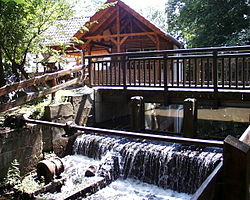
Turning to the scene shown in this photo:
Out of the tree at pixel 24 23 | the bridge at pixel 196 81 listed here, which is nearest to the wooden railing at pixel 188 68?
the bridge at pixel 196 81

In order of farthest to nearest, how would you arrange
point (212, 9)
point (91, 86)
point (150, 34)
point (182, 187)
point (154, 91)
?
1. point (212, 9)
2. point (150, 34)
3. point (91, 86)
4. point (154, 91)
5. point (182, 187)

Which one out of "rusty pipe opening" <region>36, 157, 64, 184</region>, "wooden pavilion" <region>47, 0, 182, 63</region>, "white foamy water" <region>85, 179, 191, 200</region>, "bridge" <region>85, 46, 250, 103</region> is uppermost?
"wooden pavilion" <region>47, 0, 182, 63</region>

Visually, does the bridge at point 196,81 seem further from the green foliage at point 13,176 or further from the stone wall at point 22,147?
the green foliage at point 13,176

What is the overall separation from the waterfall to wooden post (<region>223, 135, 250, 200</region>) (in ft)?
13.1

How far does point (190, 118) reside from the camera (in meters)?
7.05

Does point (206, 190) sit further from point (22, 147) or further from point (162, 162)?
point (22, 147)

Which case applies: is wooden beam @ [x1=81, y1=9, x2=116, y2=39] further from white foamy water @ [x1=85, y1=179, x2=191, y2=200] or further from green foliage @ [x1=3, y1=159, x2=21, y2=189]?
white foamy water @ [x1=85, y1=179, x2=191, y2=200]

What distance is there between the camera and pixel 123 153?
7020 mm

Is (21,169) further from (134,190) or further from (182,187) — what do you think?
(182,187)

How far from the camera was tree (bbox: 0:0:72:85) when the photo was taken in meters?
7.55

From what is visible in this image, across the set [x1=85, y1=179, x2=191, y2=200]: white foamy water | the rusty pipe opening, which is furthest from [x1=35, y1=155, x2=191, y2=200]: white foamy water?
the rusty pipe opening

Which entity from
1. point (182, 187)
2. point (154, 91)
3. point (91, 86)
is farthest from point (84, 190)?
point (91, 86)

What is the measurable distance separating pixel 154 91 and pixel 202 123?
3.31m

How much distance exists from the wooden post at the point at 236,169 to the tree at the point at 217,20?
14.2 meters
